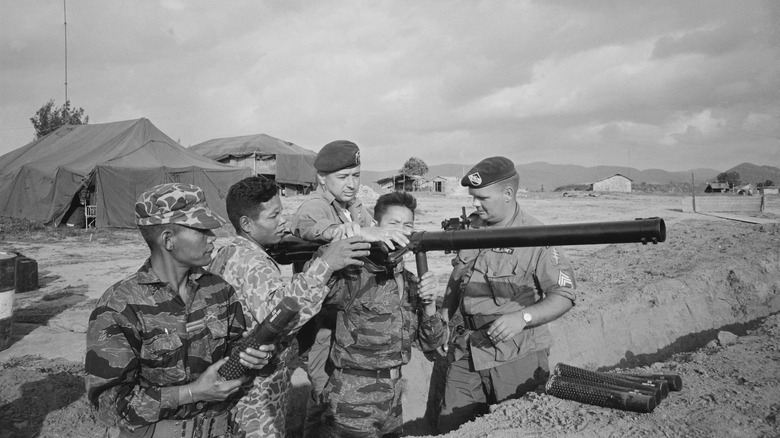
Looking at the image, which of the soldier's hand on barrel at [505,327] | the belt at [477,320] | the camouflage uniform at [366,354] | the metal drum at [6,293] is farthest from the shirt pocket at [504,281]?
the metal drum at [6,293]

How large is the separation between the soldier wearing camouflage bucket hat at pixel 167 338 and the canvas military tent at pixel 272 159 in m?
30.8

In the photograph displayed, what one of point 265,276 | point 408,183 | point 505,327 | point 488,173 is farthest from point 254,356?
point 408,183

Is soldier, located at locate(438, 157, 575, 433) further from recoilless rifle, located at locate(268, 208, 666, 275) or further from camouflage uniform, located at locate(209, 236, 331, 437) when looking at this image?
camouflage uniform, located at locate(209, 236, 331, 437)

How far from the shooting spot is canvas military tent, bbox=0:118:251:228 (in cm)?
1966

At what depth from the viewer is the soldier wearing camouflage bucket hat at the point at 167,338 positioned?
2170mm

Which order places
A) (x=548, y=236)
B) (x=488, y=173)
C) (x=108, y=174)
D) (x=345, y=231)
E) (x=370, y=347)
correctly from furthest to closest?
(x=108, y=174) < (x=488, y=173) < (x=370, y=347) < (x=345, y=231) < (x=548, y=236)

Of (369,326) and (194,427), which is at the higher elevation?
(369,326)

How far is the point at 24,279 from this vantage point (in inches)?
390

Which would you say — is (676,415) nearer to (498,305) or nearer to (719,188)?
(498,305)

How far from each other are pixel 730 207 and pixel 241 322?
80.3ft

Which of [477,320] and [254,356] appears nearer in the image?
[254,356]

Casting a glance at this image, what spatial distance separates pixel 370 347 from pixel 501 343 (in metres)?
1.02

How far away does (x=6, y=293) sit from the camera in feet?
20.3

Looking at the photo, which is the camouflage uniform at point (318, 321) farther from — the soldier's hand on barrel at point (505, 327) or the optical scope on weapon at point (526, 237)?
the soldier's hand on barrel at point (505, 327)
